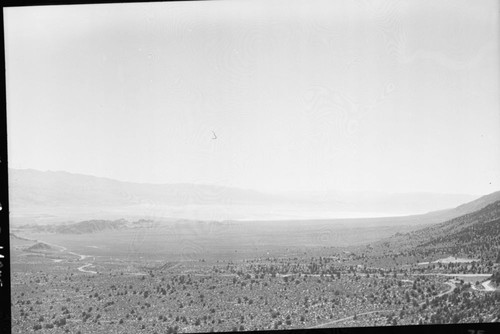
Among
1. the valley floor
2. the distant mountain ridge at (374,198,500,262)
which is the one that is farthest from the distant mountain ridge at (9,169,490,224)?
the valley floor

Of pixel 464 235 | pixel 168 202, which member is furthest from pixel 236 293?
pixel 464 235

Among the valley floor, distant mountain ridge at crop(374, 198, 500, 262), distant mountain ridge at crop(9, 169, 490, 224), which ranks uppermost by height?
distant mountain ridge at crop(9, 169, 490, 224)

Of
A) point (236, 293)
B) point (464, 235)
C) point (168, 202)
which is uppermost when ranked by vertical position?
point (168, 202)

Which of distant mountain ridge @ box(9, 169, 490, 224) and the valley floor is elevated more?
distant mountain ridge @ box(9, 169, 490, 224)

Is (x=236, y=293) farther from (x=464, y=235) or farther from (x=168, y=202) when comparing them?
(x=464, y=235)

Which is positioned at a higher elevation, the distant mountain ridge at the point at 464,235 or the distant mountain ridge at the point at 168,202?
the distant mountain ridge at the point at 168,202

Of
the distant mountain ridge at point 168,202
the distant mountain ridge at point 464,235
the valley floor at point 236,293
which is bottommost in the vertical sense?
the valley floor at point 236,293

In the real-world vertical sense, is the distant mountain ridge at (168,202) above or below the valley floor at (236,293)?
above

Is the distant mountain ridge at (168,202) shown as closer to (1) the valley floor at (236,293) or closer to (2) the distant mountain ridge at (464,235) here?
(2) the distant mountain ridge at (464,235)

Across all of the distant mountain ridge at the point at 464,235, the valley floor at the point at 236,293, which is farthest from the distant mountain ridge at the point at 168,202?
the valley floor at the point at 236,293

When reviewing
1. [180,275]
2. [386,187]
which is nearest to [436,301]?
[386,187]

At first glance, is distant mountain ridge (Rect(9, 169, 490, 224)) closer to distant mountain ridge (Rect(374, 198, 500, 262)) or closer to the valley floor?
distant mountain ridge (Rect(374, 198, 500, 262))
